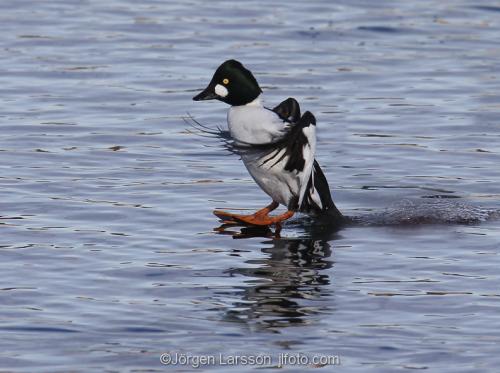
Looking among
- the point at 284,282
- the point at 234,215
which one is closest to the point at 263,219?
the point at 234,215

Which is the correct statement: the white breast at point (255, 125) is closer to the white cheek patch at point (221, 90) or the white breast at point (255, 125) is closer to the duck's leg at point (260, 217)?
the white cheek patch at point (221, 90)

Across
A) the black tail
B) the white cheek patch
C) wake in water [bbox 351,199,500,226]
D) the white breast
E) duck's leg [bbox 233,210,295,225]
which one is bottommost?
wake in water [bbox 351,199,500,226]

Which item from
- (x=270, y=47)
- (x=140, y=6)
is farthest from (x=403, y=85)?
(x=140, y=6)

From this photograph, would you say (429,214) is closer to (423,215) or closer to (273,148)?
(423,215)

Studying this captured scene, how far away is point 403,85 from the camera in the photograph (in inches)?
574

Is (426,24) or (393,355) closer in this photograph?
(393,355)

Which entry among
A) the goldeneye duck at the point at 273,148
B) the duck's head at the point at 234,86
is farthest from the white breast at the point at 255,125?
the duck's head at the point at 234,86

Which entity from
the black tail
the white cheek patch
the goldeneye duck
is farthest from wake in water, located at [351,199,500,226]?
the white cheek patch

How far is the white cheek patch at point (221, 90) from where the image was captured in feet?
31.8

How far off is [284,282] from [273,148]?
1.34 meters

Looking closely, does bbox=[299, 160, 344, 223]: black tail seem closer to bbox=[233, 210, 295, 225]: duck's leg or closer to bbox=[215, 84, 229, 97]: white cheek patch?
bbox=[233, 210, 295, 225]: duck's leg

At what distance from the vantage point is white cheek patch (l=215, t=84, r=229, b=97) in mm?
9688

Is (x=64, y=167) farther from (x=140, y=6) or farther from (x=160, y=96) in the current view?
(x=140, y=6)

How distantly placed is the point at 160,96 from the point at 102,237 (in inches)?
200
